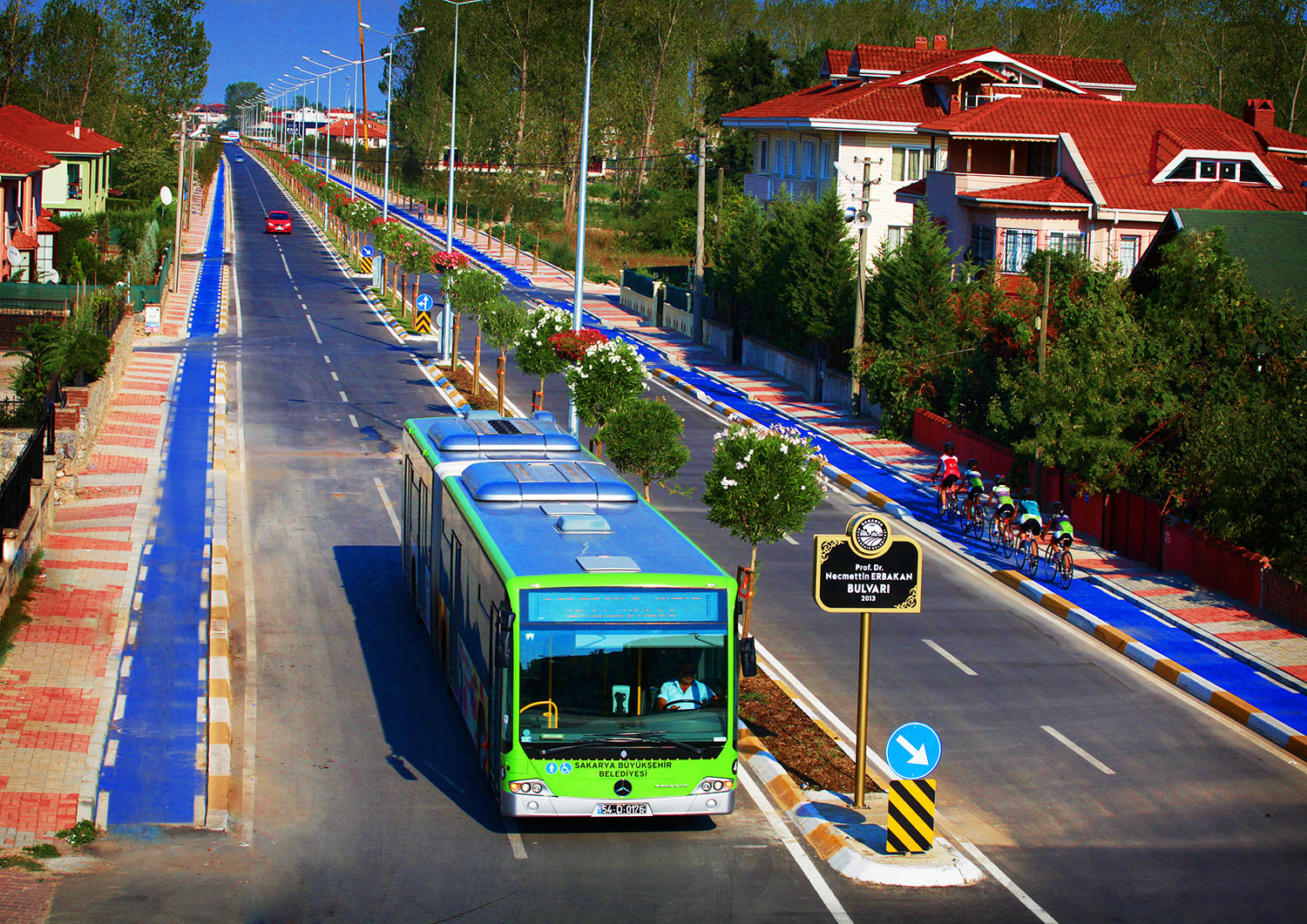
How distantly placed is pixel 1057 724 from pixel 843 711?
8.45 ft

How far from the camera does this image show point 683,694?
1239 centimetres

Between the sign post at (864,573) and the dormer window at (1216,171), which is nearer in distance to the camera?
the sign post at (864,573)

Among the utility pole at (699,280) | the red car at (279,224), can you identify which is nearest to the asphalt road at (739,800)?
the utility pole at (699,280)

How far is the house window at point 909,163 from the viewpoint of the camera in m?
59.1

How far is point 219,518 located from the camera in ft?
83.1

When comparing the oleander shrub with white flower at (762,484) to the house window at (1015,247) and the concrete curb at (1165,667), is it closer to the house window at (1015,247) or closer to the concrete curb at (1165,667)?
the concrete curb at (1165,667)

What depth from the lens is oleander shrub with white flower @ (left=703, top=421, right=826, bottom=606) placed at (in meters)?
17.7

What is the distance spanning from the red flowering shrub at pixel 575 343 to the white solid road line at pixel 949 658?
12.3 m

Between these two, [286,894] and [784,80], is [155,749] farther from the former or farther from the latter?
[784,80]

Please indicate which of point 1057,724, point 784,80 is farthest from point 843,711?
point 784,80

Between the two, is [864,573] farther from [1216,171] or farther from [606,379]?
[1216,171]

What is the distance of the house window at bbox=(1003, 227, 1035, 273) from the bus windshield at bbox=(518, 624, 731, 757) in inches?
A: 1421

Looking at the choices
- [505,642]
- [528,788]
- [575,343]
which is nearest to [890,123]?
[575,343]

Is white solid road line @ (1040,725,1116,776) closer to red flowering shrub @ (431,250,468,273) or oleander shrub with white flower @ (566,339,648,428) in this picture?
oleander shrub with white flower @ (566,339,648,428)
